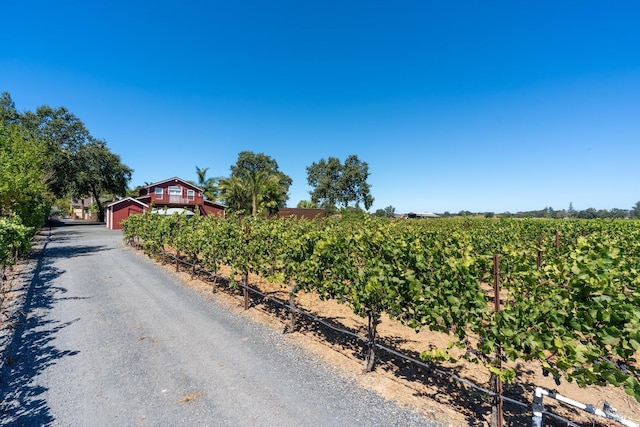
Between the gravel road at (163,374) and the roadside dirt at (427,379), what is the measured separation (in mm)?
363

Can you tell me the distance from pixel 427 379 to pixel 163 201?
3914 centimetres

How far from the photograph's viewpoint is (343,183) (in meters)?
56.8

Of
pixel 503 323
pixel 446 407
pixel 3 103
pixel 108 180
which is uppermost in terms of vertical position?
pixel 3 103

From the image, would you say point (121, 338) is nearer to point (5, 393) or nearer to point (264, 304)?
point (5, 393)

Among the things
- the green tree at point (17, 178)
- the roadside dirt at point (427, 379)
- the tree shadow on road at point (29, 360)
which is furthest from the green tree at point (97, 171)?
the roadside dirt at point (427, 379)

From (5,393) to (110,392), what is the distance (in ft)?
4.76

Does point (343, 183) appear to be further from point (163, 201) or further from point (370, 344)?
point (370, 344)

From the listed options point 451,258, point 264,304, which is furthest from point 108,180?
point 451,258

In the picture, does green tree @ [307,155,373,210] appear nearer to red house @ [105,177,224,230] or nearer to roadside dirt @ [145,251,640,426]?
red house @ [105,177,224,230]

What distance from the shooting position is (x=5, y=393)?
4.37m

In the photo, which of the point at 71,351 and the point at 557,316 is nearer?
the point at 557,316

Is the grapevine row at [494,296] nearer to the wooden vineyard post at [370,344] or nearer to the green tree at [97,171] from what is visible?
the wooden vineyard post at [370,344]

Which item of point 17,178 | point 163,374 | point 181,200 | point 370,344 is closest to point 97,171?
point 181,200

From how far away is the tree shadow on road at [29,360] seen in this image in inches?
A: 157
